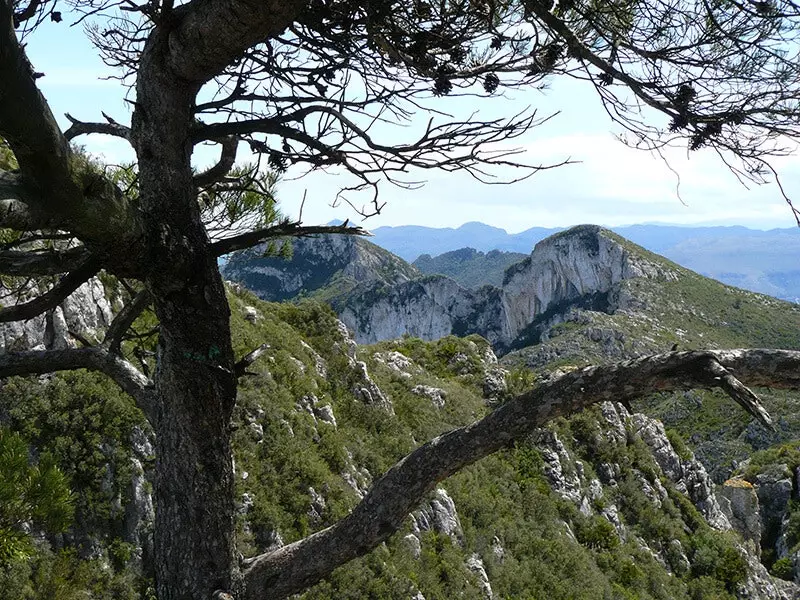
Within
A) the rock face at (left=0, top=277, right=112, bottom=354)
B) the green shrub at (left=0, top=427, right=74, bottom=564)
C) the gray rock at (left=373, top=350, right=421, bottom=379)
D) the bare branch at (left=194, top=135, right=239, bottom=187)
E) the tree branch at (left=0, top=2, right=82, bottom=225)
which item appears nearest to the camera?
the tree branch at (left=0, top=2, right=82, bottom=225)

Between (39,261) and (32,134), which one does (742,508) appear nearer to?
(39,261)

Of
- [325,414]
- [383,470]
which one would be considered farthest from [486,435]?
[325,414]

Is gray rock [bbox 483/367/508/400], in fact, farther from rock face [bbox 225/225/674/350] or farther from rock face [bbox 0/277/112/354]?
rock face [bbox 225/225/674/350]

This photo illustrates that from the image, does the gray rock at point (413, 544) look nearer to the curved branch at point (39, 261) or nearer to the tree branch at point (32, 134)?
the curved branch at point (39, 261)

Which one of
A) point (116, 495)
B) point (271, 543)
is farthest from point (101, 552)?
point (271, 543)

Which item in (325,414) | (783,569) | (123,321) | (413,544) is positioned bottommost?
(783,569)

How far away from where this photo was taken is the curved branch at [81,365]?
3.51 m

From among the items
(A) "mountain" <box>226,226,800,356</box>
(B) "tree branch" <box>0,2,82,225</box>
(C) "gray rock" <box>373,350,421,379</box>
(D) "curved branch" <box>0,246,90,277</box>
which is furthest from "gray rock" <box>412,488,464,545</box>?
(A) "mountain" <box>226,226,800,356</box>

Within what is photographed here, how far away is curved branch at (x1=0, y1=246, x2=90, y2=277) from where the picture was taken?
7.80 feet

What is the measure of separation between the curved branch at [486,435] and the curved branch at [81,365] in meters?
1.33

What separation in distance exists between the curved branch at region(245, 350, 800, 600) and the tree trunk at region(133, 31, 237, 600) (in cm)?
40

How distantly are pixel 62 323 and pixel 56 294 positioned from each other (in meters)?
7.40

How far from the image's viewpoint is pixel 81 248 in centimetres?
280

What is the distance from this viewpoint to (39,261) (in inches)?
100.0
